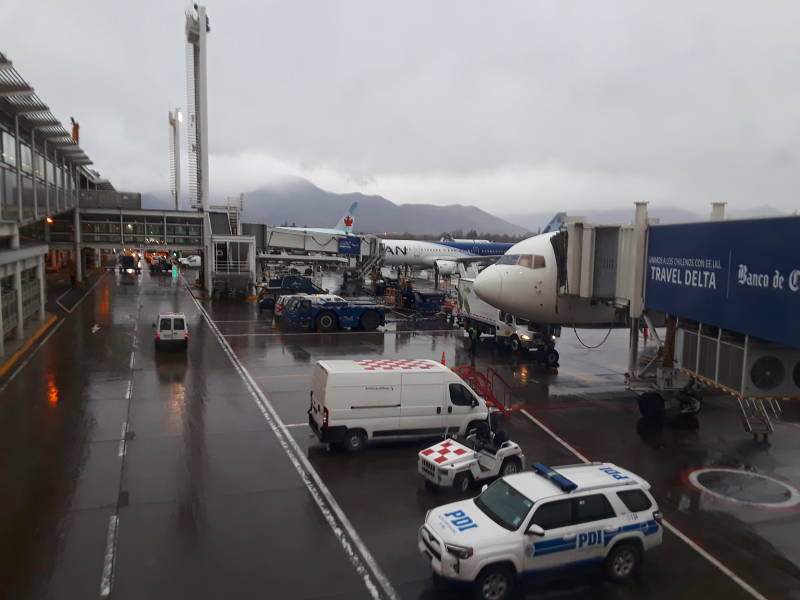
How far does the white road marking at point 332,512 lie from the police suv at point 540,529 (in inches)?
37.2

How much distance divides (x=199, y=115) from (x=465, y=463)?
50.7m

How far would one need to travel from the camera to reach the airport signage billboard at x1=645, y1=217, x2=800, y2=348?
11.8 meters

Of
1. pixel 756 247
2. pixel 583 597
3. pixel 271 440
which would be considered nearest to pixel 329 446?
pixel 271 440

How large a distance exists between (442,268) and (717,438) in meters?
42.1

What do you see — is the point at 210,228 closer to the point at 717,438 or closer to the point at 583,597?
the point at 717,438

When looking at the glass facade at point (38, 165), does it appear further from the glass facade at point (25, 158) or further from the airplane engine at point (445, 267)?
the airplane engine at point (445, 267)

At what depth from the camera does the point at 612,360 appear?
2850cm

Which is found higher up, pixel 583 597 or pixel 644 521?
pixel 644 521

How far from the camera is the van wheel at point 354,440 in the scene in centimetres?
1470

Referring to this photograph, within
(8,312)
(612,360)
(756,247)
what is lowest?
(612,360)

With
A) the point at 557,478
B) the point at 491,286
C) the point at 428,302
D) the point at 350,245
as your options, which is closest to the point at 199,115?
the point at 350,245

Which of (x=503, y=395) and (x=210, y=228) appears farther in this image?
(x=210, y=228)

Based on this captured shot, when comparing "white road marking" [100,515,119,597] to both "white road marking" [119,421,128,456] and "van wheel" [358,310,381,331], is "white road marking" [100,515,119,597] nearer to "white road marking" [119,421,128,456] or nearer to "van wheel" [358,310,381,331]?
"white road marking" [119,421,128,456]

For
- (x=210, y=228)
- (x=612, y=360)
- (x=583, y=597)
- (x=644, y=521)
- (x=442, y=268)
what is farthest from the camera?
(x=442, y=268)
